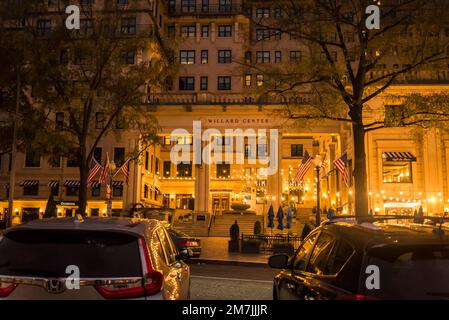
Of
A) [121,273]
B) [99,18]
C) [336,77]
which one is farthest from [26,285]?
[99,18]

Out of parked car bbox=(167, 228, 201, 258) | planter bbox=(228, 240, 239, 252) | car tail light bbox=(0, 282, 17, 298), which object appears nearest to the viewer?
car tail light bbox=(0, 282, 17, 298)

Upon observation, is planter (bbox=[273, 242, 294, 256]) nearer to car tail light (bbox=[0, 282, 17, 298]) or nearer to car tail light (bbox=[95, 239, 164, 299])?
car tail light (bbox=[95, 239, 164, 299])

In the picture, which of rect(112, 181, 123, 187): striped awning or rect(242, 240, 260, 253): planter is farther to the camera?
rect(112, 181, 123, 187): striped awning

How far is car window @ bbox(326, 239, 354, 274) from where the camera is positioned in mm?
4004

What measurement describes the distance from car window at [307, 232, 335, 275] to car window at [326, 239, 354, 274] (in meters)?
0.08

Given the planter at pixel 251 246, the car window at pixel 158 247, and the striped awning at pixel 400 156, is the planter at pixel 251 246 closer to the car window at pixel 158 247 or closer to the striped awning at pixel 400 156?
the car window at pixel 158 247

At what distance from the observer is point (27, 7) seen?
21500 mm

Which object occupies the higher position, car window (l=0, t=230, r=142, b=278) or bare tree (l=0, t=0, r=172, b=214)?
bare tree (l=0, t=0, r=172, b=214)

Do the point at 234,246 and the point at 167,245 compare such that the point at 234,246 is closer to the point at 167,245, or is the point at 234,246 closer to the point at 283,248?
the point at 283,248

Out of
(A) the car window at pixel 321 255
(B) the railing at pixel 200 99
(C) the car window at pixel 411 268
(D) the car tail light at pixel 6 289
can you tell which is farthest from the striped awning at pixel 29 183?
(C) the car window at pixel 411 268

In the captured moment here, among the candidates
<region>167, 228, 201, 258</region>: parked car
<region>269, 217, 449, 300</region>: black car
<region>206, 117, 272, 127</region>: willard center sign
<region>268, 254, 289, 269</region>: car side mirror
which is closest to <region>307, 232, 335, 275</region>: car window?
<region>269, 217, 449, 300</region>: black car

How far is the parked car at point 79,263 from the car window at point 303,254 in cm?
177

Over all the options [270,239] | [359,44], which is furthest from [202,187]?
[359,44]
